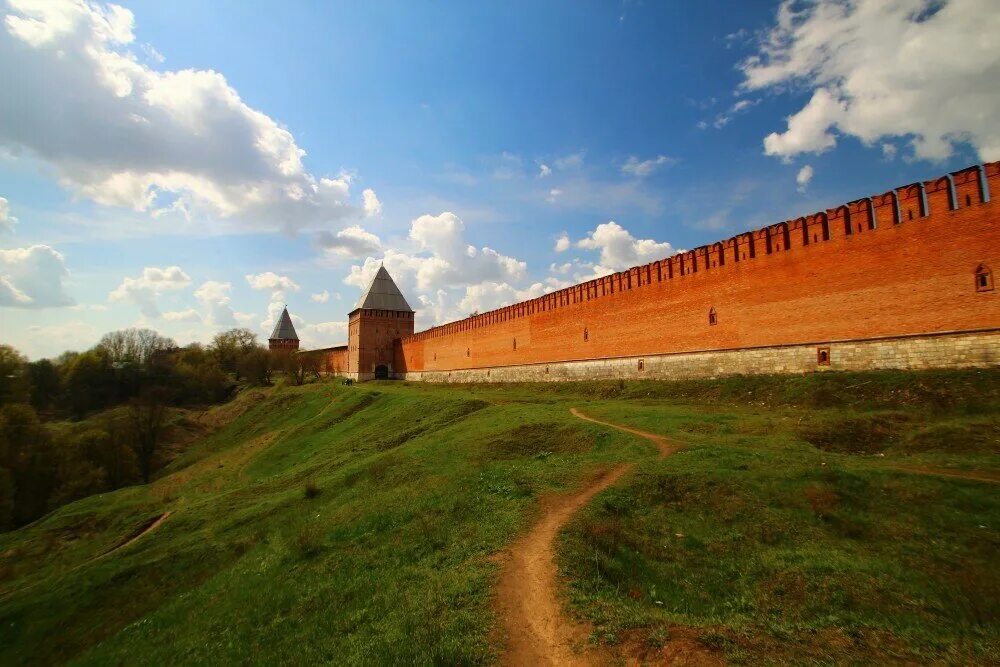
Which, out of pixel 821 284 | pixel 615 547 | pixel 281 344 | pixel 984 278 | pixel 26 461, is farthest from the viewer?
pixel 281 344

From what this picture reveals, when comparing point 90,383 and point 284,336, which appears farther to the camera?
point 284,336

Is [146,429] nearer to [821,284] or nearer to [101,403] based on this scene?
[101,403]

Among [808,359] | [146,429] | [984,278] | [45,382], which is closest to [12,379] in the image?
[146,429]

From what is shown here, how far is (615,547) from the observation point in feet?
22.0

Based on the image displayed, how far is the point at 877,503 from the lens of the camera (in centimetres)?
737

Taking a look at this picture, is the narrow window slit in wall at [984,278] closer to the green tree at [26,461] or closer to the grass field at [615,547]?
the grass field at [615,547]

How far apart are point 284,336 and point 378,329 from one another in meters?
22.5

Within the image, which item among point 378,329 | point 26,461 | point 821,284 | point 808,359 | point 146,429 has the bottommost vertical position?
point 26,461

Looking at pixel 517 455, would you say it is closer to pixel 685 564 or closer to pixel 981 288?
pixel 685 564

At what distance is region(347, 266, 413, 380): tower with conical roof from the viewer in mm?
51500

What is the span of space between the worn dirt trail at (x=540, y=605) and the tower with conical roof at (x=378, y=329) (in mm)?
45679

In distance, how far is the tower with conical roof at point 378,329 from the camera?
169ft

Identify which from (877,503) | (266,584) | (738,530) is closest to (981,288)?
(877,503)

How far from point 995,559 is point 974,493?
5.65 ft
